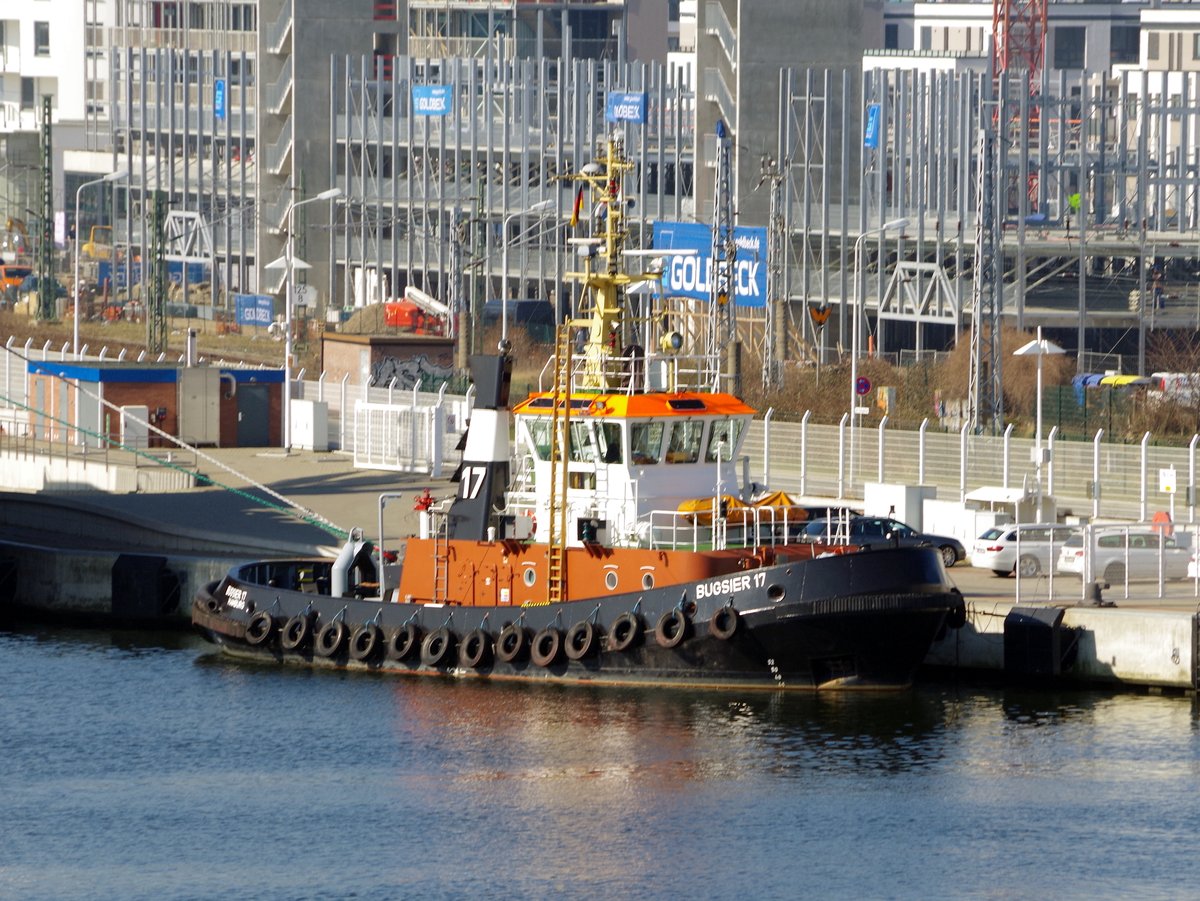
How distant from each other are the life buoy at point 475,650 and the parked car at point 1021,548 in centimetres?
952

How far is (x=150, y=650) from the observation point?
145 feet

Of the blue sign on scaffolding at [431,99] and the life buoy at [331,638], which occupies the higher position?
the blue sign on scaffolding at [431,99]

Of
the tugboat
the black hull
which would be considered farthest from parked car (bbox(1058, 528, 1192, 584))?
the black hull

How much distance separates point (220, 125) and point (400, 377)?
47476 mm

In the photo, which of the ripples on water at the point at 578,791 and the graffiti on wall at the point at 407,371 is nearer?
the ripples on water at the point at 578,791

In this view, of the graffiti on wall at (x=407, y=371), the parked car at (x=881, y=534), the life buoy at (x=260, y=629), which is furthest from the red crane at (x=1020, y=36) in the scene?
the life buoy at (x=260, y=629)

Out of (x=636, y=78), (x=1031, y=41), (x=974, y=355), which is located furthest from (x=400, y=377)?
(x=1031, y=41)

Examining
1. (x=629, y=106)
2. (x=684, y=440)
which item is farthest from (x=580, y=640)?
(x=629, y=106)

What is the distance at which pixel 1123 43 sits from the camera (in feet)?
554

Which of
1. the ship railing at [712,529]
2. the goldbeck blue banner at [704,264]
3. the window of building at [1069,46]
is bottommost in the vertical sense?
the ship railing at [712,529]

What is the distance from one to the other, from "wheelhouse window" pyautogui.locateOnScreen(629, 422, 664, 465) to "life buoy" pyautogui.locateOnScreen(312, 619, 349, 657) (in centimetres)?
558

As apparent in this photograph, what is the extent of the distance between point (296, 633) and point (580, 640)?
548 cm

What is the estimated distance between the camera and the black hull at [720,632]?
36.4 m

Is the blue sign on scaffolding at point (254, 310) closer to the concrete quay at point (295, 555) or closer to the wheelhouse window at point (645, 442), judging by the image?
the concrete quay at point (295, 555)
